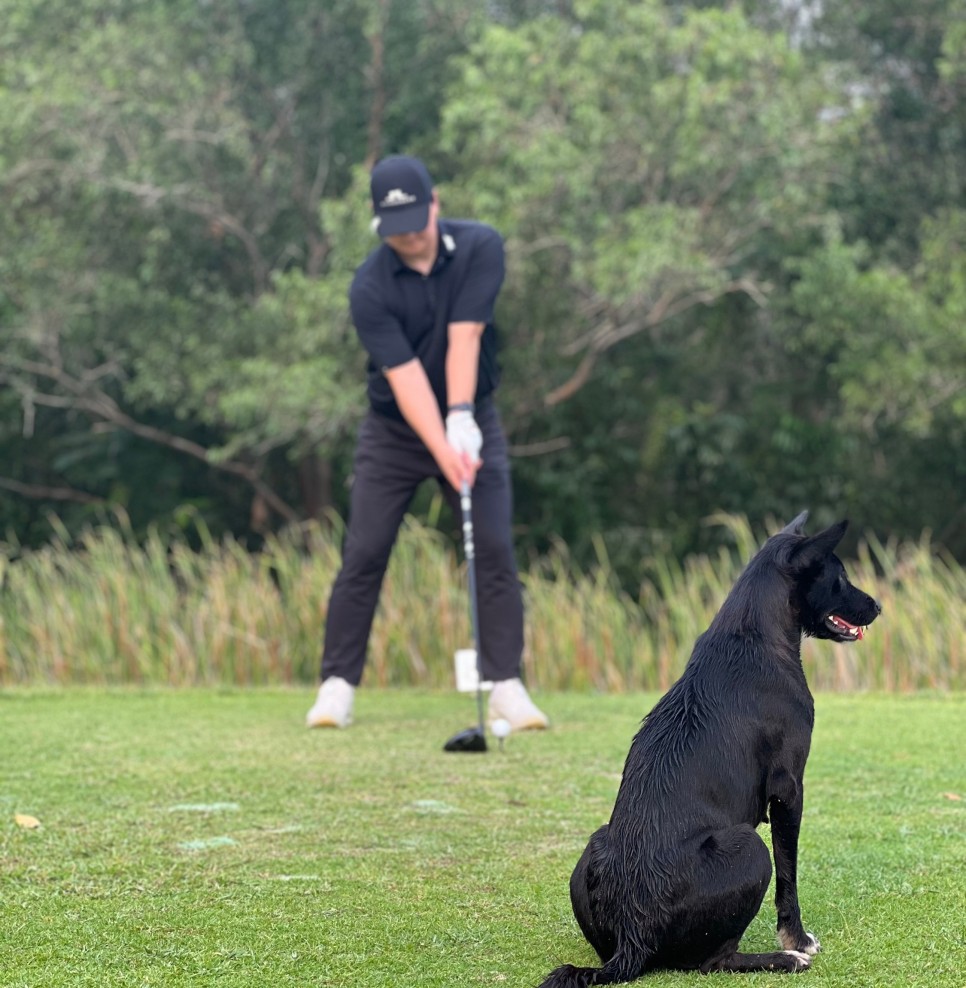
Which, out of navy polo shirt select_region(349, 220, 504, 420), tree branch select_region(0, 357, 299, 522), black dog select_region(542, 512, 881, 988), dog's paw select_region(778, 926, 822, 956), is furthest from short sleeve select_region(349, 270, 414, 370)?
tree branch select_region(0, 357, 299, 522)

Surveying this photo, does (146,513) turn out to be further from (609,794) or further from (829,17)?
(609,794)

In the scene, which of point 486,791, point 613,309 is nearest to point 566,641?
point 486,791

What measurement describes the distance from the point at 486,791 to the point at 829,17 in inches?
645

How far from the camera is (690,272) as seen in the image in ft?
52.3

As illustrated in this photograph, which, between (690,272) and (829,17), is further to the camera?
(829,17)

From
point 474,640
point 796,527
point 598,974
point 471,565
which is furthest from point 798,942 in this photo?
point 471,565

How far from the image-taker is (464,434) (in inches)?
265

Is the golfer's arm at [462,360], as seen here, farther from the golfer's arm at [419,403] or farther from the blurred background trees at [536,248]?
the blurred background trees at [536,248]

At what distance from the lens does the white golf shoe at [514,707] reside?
697cm

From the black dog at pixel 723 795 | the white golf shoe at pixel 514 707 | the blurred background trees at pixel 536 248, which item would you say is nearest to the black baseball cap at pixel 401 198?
the white golf shoe at pixel 514 707

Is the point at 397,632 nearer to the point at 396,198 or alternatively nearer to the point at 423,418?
the point at 423,418

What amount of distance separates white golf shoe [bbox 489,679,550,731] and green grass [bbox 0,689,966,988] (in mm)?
206

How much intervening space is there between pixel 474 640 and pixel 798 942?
11.3 feet

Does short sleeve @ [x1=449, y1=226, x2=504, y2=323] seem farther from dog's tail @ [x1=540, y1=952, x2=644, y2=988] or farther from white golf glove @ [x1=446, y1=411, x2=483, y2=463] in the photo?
dog's tail @ [x1=540, y1=952, x2=644, y2=988]
